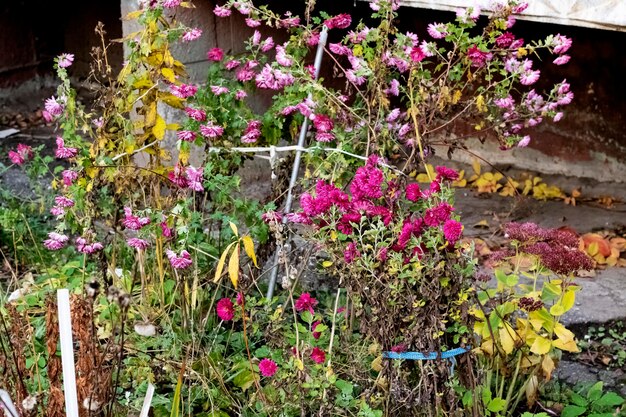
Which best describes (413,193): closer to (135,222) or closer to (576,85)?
(135,222)

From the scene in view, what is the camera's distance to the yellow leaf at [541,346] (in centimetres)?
282

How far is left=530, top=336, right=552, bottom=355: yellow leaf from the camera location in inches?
111

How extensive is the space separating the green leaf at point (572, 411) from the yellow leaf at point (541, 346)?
0.97 ft

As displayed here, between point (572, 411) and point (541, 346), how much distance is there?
33cm

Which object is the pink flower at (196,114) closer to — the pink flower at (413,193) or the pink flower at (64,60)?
the pink flower at (64,60)

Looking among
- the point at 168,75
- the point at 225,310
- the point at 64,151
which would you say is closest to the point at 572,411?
the point at 225,310

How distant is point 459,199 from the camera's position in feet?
17.9

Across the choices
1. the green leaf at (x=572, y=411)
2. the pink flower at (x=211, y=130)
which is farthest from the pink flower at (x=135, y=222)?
the green leaf at (x=572, y=411)

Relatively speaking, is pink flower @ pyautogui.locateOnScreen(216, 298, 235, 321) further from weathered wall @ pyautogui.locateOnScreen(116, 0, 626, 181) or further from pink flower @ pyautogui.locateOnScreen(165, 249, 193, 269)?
weathered wall @ pyautogui.locateOnScreen(116, 0, 626, 181)

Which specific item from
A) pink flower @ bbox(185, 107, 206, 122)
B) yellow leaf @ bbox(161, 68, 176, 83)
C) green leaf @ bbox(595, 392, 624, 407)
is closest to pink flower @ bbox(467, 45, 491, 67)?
pink flower @ bbox(185, 107, 206, 122)

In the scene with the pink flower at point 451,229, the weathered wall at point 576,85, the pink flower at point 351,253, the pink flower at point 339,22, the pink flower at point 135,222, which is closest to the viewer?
the pink flower at point 451,229

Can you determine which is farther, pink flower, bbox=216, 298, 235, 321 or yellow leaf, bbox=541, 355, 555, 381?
yellow leaf, bbox=541, 355, 555, 381

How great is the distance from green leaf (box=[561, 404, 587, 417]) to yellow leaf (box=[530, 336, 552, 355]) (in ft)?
0.97

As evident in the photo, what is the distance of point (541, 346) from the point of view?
283cm
